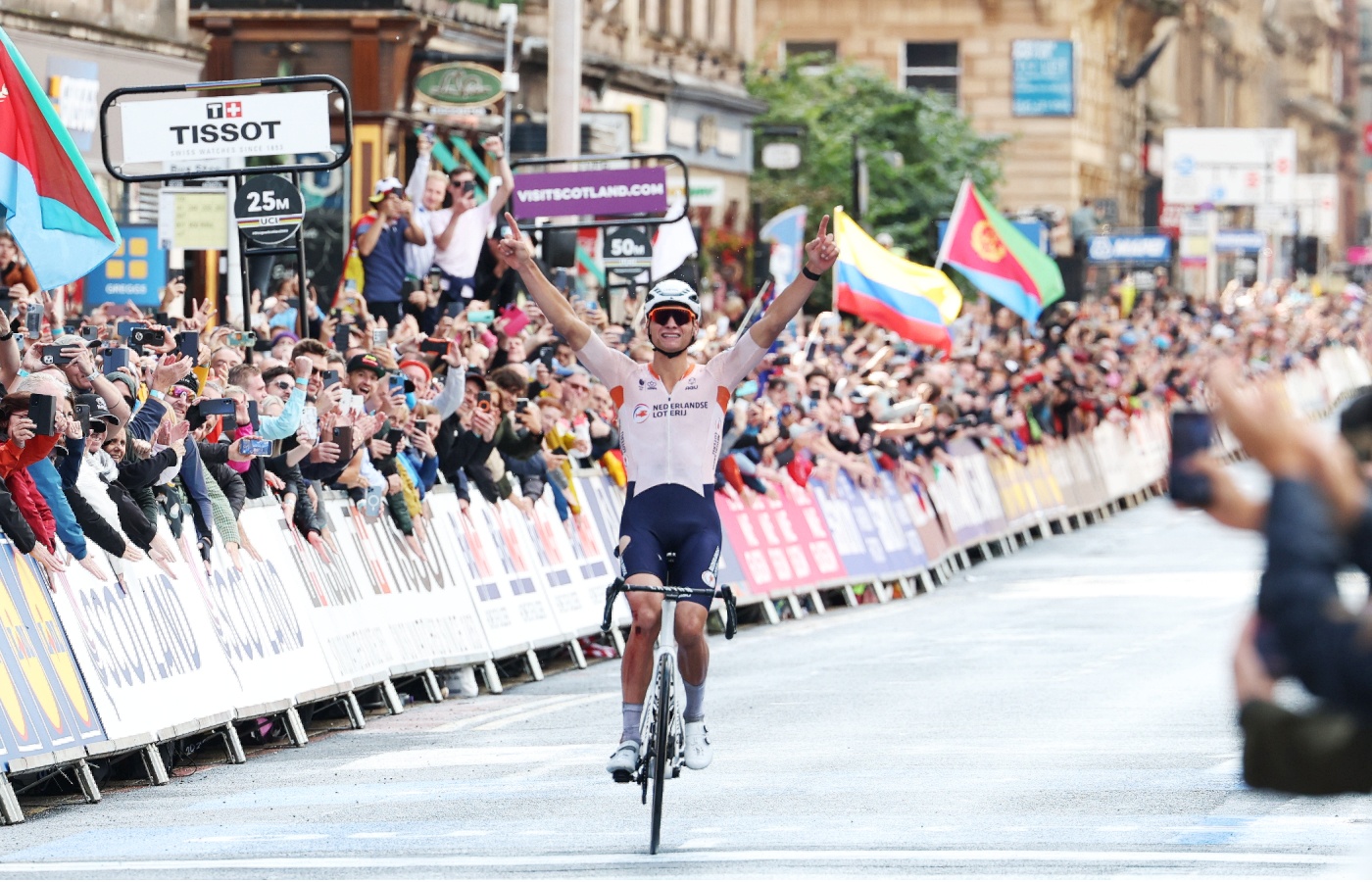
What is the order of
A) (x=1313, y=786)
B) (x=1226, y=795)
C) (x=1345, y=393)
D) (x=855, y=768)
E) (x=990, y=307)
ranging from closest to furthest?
(x=1313, y=786), (x=1226, y=795), (x=855, y=768), (x=990, y=307), (x=1345, y=393)

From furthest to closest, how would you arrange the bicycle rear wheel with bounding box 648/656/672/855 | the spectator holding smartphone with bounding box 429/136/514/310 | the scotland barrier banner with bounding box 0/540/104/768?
the spectator holding smartphone with bounding box 429/136/514/310
the scotland barrier banner with bounding box 0/540/104/768
the bicycle rear wheel with bounding box 648/656/672/855

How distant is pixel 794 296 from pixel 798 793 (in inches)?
83.5

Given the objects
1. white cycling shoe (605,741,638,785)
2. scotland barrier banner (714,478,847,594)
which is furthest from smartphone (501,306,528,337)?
white cycling shoe (605,741,638,785)

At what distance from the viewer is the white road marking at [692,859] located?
10.1m

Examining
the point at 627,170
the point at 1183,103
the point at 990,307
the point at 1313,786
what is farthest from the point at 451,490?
the point at 1183,103

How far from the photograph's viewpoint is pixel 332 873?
10141mm

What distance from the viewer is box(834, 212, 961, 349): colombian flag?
26.7 m

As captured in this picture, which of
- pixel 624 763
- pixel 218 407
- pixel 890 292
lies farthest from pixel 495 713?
pixel 890 292

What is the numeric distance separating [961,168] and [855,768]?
140 feet

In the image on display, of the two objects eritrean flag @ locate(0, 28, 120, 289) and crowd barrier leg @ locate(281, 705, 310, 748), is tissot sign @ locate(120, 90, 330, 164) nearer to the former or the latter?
eritrean flag @ locate(0, 28, 120, 289)

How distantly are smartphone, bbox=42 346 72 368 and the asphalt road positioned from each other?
1868mm

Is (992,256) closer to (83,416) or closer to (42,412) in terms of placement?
(83,416)

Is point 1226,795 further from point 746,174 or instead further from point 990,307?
point 746,174

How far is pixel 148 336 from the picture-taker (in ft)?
45.8
